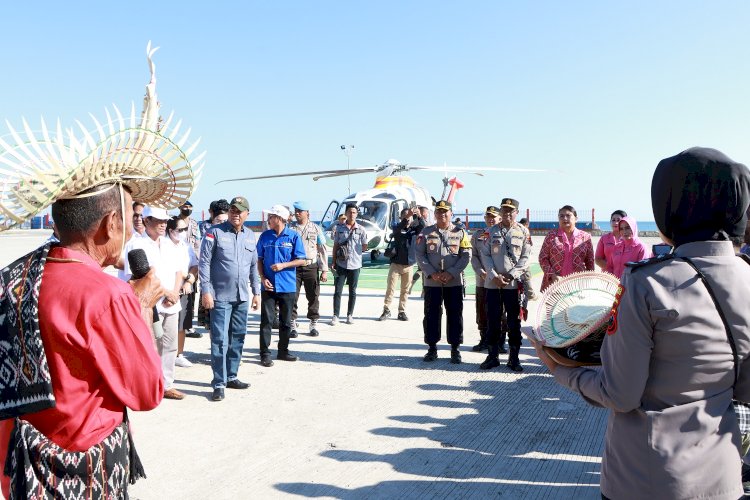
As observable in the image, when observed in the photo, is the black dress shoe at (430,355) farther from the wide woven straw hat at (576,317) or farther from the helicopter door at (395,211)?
the helicopter door at (395,211)

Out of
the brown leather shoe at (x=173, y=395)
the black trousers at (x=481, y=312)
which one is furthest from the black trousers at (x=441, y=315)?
the brown leather shoe at (x=173, y=395)

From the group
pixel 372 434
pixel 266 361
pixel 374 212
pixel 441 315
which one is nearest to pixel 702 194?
pixel 372 434

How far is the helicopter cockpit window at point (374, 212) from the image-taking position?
1892 cm

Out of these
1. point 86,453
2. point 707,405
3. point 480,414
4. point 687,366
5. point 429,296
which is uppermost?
point 687,366

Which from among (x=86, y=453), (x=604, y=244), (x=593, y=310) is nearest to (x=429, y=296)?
(x=604, y=244)

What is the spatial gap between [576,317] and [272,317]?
5.55m

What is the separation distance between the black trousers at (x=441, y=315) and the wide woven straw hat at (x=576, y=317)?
16.9ft

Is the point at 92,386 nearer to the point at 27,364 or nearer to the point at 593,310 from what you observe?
the point at 27,364

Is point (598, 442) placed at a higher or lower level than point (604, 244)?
lower

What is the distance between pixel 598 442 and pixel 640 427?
316cm

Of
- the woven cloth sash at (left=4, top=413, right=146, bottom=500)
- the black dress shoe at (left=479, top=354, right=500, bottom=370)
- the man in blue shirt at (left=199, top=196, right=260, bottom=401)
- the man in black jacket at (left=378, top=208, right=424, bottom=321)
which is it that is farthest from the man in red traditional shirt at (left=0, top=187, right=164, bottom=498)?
the man in black jacket at (left=378, top=208, right=424, bottom=321)

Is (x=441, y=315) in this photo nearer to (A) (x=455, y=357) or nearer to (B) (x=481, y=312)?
(A) (x=455, y=357)

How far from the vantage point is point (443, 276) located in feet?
24.2

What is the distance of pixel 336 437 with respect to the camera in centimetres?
481
